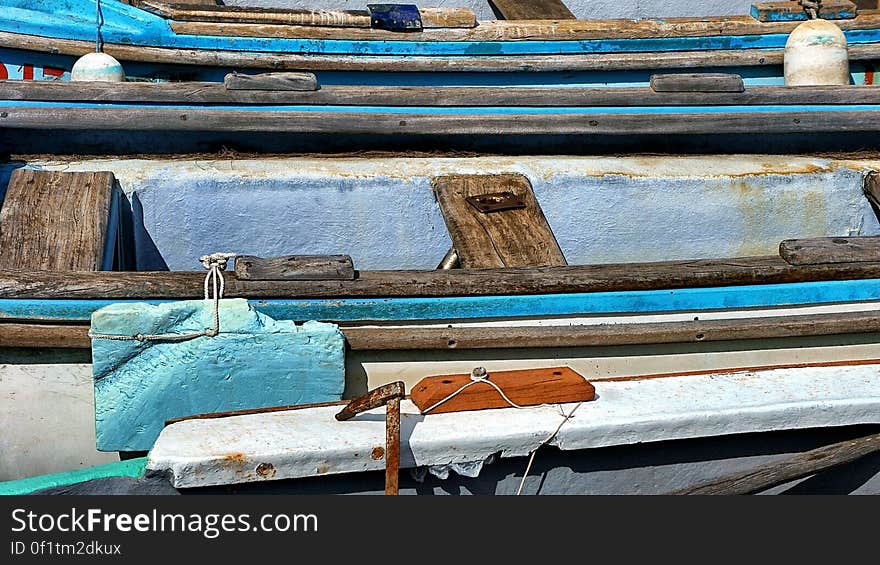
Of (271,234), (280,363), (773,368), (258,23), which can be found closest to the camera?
(280,363)

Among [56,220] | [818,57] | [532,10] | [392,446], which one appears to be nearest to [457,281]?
[392,446]

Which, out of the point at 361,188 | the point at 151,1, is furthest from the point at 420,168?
the point at 151,1

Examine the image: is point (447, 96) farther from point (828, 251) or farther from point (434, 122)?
point (828, 251)

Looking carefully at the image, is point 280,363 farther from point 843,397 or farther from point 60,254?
point 843,397

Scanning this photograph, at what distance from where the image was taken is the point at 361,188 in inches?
149

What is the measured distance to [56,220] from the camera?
3.18 m

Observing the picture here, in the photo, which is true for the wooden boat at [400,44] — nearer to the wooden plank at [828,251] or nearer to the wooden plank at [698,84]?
the wooden plank at [698,84]


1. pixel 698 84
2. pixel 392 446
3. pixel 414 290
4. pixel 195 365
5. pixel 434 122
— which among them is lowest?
pixel 392 446

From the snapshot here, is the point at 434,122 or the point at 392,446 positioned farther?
the point at 434,122

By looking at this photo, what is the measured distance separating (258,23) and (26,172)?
2.09m

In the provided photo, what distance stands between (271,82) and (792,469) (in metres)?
2.36

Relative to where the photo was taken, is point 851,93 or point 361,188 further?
point 851,93

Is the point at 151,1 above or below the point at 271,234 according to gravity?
above

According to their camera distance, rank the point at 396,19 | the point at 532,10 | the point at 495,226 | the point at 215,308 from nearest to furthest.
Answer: the point at 215,308 → the point at 495,226 → the point at 396,19 → the point at 532,10
